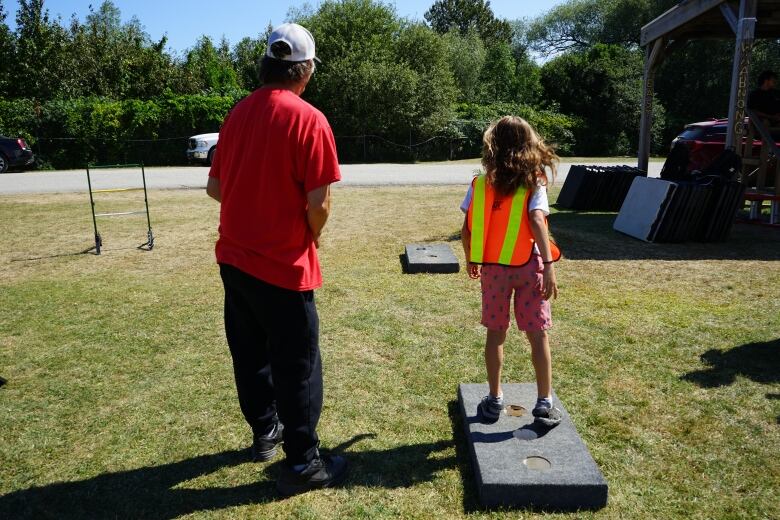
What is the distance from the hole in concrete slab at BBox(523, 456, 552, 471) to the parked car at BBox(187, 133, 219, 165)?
829 inches

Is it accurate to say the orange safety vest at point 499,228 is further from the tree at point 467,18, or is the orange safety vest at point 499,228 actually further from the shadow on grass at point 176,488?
the tree at point 467,18

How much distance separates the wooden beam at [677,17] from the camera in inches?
389

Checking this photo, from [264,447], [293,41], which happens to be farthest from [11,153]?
[293,41]

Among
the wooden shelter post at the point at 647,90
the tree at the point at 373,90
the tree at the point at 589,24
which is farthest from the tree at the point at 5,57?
the tree at the point at 589,24

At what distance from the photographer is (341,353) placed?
4613 millimetres

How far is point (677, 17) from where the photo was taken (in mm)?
10742

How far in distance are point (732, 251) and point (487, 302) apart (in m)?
6.00

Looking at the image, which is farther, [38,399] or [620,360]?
[620,360]

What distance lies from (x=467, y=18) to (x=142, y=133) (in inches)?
2714

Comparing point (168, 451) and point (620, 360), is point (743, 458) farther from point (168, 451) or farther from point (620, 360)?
point (168, 451)

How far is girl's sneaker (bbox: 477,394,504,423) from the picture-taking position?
3.24 meters

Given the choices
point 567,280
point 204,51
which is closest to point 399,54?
point 204,51

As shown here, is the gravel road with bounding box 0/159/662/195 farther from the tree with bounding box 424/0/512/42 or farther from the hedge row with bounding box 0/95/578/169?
the tree with bounding box 424/0/512/42

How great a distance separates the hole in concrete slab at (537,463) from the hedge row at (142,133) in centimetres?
2361
